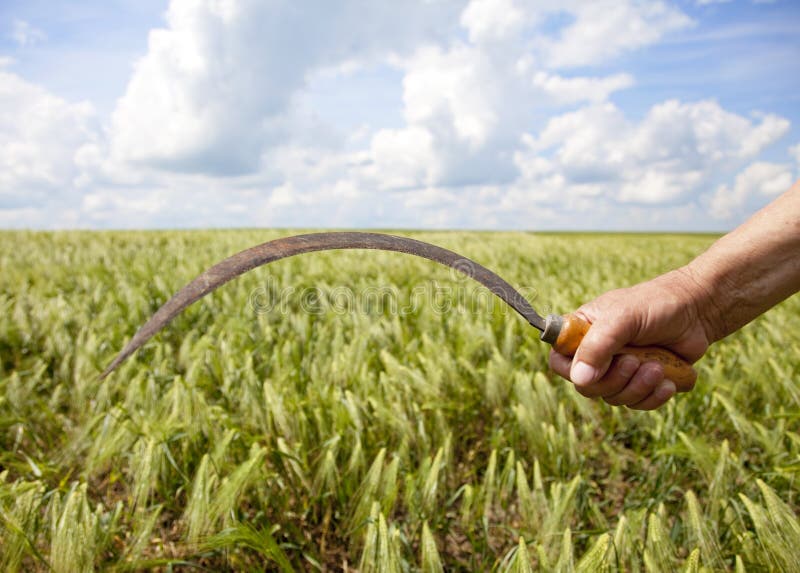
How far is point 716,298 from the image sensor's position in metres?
1.39

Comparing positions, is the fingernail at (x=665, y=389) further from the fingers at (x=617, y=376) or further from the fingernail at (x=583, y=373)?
the fingernail at (x=583, y=373)

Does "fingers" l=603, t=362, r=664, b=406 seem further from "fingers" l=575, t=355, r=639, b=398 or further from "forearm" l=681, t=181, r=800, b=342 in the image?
"forearm" l=681, t=181, r=800, b=342

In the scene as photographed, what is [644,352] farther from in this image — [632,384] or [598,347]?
[598,347]

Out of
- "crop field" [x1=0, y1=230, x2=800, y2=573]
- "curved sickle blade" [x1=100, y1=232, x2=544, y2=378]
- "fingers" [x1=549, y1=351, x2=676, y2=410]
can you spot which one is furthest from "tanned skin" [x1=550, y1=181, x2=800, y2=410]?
"crop field" [x1=0, y1=230, x2=800, y2=573]

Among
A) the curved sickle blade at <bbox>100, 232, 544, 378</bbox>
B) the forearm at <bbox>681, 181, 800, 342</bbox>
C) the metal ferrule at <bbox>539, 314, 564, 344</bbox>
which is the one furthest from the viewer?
the forearm at <bbox>681, 181, 800, 342</bbox>

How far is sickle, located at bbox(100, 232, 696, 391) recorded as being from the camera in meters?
0.84

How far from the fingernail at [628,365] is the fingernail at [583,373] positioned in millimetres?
105

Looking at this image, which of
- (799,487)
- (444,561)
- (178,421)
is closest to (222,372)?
(178,421)

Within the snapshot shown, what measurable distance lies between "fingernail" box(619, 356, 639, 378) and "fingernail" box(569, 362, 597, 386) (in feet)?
0.35

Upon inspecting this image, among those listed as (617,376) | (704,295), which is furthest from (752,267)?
(617,376)

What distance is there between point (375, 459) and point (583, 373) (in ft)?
2.78

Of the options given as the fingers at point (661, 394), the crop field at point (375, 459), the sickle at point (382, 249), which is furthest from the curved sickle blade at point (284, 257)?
the crop field at point (375, 459)

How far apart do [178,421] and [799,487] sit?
225 cm

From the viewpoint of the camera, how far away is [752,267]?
4.40ft
